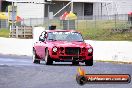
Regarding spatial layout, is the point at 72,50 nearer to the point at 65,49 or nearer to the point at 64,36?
the point at 65,49

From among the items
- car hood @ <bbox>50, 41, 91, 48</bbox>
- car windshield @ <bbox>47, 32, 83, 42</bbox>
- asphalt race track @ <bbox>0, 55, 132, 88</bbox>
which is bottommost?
asphalt race track @ <bbox>0, 55, 132, 88</bbox>

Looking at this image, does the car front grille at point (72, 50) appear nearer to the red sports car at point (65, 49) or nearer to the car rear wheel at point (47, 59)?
the red sports car at point (65, 49)

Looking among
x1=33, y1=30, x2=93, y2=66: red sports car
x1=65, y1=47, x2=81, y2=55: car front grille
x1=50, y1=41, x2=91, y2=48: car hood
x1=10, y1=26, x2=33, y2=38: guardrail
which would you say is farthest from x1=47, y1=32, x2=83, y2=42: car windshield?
x1=10, y1=26, x2=33, y2=38: guardrail

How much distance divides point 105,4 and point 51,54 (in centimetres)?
4700

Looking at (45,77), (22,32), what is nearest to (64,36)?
(45,77)

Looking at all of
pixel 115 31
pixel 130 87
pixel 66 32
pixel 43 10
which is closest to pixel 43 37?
pixel 66 32

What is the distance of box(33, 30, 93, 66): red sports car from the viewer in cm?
1819

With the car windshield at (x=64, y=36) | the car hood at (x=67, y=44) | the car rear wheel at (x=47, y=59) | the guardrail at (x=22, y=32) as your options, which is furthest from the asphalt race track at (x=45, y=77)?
the guardrail at (x=22, y=32)

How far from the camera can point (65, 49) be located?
18172mm

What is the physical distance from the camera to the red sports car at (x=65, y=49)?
18188 mm

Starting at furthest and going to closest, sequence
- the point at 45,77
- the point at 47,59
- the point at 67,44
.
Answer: the point at 47,59
the point at 67,44
the point at 45,77

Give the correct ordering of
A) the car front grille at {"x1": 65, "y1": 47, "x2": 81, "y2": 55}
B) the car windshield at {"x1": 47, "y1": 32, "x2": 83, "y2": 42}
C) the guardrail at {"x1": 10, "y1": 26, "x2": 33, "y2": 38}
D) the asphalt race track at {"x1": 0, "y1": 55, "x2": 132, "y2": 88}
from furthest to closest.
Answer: the guardrail at {"x1": 10, "y1": 26, "x2": 33, "y2": 38} < the car windshield at {"x1": 47, "y1": 32, "x2": 83, "y2": 42} < the car front grille at {"x1": 65, "y1": 47, "x2": 81, "y2": 55} < the asphalt race track at {"x1": 0, "y1": 55, "x2": 132, "y2": 88}

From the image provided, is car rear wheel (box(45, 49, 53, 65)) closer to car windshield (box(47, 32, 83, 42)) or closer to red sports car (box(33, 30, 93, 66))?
red sports car (box(33, 30, 93, 66))

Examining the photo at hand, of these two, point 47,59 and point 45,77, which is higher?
point 47,59
